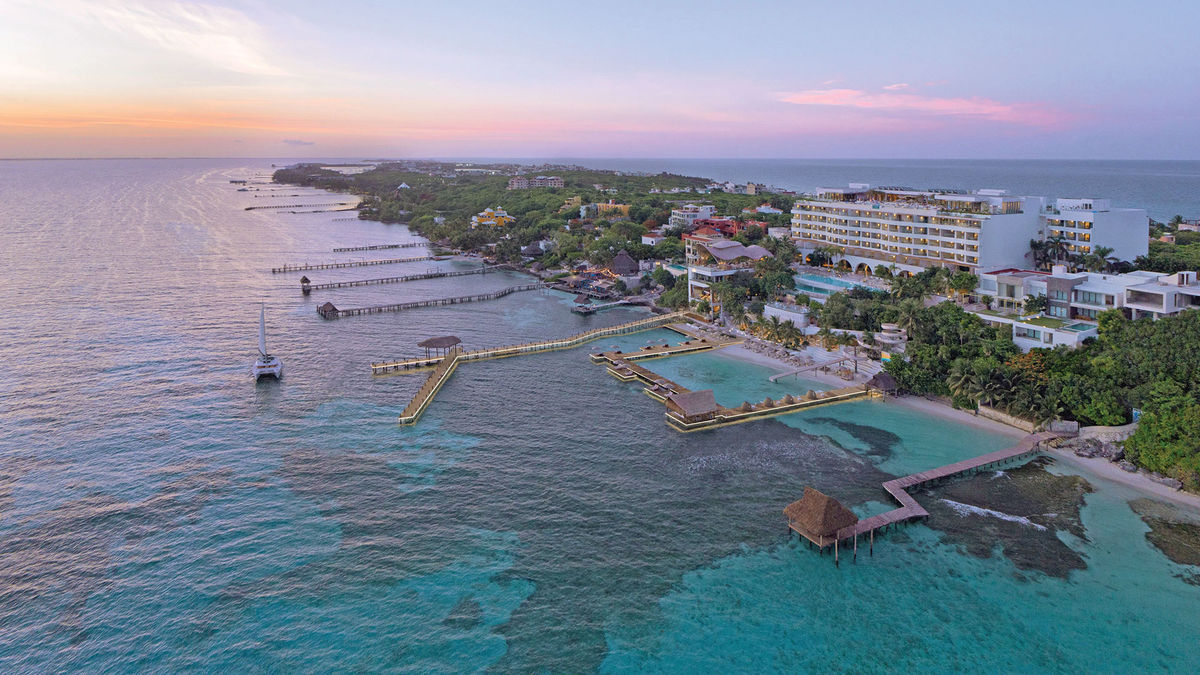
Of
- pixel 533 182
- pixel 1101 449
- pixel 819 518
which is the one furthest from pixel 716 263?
pixel 533 182

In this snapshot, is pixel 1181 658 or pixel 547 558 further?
pixel 547 558

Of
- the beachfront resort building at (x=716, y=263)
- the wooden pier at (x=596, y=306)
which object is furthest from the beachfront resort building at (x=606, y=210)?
the beachfront resort building at (x=716, y=263)

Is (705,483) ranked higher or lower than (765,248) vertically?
lower

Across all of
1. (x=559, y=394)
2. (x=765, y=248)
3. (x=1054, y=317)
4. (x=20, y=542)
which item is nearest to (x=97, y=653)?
(x=20, y=542)

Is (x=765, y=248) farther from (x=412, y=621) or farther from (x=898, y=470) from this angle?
(x=412, y=621)

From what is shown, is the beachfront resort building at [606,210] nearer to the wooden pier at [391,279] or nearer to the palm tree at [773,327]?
the wooden pier at [391,279]

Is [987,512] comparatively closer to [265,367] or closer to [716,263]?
[716,263]

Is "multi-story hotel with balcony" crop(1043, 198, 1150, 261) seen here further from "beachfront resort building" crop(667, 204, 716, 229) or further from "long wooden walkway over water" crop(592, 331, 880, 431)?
"beachfront resort building" crop(667, 204, 716, 229)
